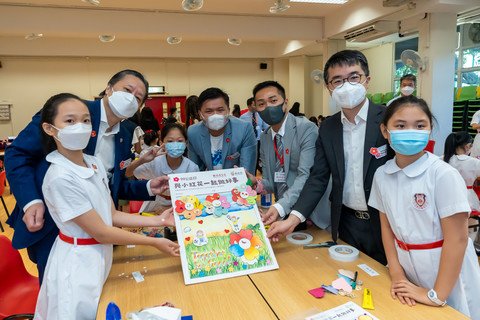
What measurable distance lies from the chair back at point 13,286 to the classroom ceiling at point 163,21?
6.02 m

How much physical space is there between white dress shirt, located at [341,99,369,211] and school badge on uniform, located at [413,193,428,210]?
14.4 inches

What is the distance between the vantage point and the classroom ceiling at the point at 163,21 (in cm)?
684

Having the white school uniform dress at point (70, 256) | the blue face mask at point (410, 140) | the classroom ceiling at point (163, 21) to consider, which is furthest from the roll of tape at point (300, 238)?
the classroom ceiling at point (163, 21)

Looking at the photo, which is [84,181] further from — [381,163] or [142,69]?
[142,69]

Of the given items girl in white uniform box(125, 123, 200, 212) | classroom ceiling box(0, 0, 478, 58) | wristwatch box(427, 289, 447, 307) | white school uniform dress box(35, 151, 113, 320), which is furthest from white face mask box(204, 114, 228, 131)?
classroom ceiling box(0, 0, 478, 58)

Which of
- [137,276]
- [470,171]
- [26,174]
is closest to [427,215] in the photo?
[137,276]

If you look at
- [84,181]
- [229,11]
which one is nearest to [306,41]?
[229,11]

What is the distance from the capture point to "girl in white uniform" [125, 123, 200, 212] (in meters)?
2.70

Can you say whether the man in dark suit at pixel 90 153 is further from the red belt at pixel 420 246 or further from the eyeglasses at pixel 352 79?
the red belt at pixel 420 246

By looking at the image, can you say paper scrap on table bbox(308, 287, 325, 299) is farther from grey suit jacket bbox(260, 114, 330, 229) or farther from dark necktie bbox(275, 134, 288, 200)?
dark necktie bbox(275, 134, 288, 200)

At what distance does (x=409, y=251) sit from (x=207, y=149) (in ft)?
5.23

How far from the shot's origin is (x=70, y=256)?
4.87 ft

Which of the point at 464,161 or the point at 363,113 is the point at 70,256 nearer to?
the point at 363,113

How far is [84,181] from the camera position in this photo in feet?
5.02
